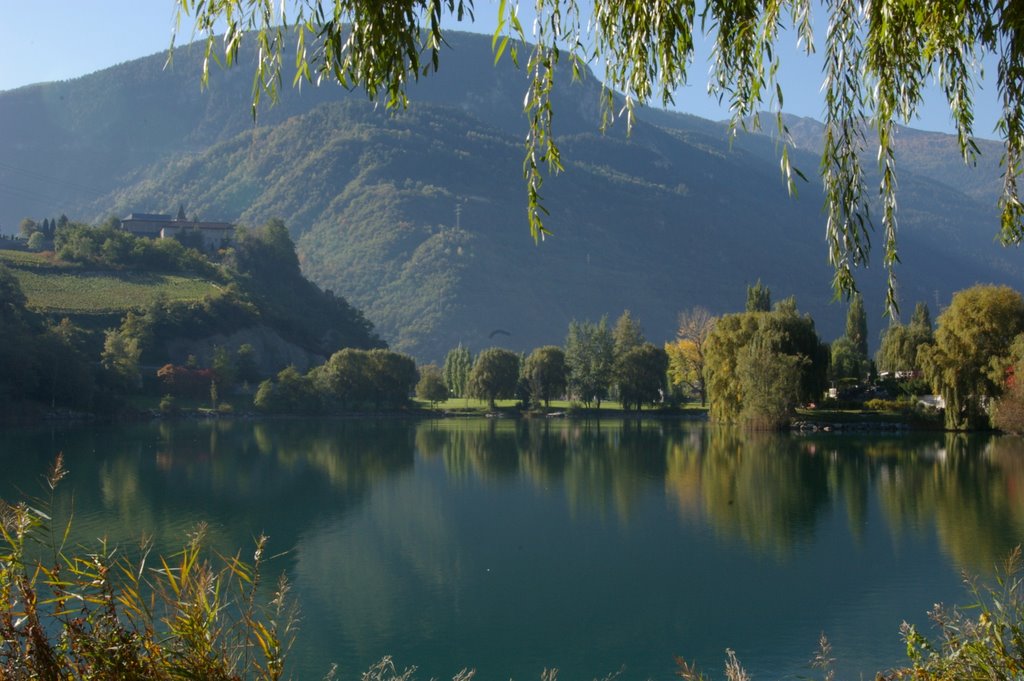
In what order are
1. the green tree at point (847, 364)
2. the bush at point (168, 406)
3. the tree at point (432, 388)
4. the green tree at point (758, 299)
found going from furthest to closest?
the tree at point (432, 388) → the green tree at point (758, 299) → the green tree at point (847, 364) → the bush at point (168, 406)

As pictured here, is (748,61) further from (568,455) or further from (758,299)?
(758,299)

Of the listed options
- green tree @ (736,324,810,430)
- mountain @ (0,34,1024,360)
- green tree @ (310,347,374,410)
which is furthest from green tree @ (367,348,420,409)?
mountain @ (0,34,1024,360)

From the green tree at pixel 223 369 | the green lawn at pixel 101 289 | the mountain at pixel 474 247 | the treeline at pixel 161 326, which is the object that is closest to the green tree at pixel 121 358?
the treeline at pixel 161 326

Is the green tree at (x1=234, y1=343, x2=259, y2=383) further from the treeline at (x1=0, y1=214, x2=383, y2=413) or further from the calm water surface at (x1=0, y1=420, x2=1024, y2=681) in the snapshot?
the calm water surface at (x1=0, y1=420, x2=1024, y2=681)

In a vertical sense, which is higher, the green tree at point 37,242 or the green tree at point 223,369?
the green tree at point 37,242

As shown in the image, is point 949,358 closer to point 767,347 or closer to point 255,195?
point 767,347

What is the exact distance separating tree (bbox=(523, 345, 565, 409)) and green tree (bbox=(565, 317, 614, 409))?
84 cm

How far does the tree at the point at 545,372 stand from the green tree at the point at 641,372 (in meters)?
4.74

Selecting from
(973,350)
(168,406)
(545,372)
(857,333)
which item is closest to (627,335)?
(545,372)

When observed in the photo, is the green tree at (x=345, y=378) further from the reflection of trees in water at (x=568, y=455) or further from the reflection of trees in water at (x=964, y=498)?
the reflection of trees in water at (x=964, y=498)

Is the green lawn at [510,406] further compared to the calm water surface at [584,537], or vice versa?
the green lawn at [510,406]

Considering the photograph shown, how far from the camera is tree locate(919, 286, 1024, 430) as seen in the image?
41.4 metres

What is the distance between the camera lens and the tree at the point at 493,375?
71.9m

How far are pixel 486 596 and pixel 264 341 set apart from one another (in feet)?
223
